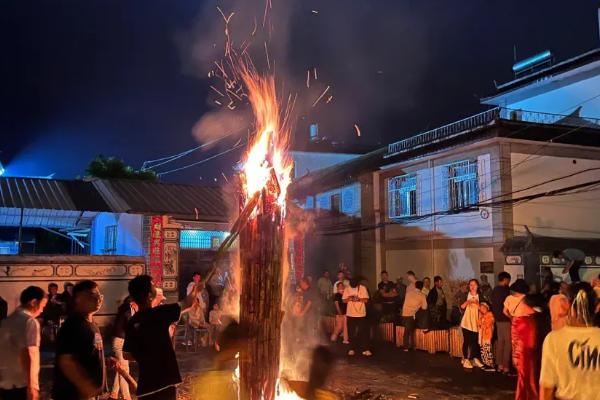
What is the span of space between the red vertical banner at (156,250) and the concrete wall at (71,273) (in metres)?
0.49

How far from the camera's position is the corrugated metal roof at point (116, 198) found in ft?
48.5

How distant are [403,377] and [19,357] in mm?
6946

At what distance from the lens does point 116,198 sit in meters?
15.8

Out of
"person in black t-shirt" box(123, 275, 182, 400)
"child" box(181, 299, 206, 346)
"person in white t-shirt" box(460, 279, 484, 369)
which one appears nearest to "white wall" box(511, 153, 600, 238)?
"person in white t-shirt" box(460, 279, 484, 369)

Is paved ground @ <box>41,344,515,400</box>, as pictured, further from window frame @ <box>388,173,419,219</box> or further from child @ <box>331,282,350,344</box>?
window frame @ <box>388,173,419,219</box>

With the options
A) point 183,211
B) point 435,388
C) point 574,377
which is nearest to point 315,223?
point 183,211

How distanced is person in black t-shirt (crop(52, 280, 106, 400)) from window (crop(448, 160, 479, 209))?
51.6ft

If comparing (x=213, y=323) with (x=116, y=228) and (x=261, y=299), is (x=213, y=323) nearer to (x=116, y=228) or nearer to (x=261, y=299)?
(x=116, y=228)

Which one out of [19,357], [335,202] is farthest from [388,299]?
[335,202]

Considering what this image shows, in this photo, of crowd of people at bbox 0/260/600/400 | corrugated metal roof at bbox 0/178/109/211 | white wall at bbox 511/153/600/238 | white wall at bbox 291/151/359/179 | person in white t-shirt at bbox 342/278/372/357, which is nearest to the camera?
crowd of people at bbox 0/260/600/400

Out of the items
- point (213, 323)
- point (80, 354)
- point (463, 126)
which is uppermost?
point (463, 126)

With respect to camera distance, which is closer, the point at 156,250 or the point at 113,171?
the point at 156,250

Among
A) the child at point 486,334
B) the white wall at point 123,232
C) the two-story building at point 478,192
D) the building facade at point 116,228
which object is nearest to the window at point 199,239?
the building facade at point 116,228

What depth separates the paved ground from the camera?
28.4 feet
